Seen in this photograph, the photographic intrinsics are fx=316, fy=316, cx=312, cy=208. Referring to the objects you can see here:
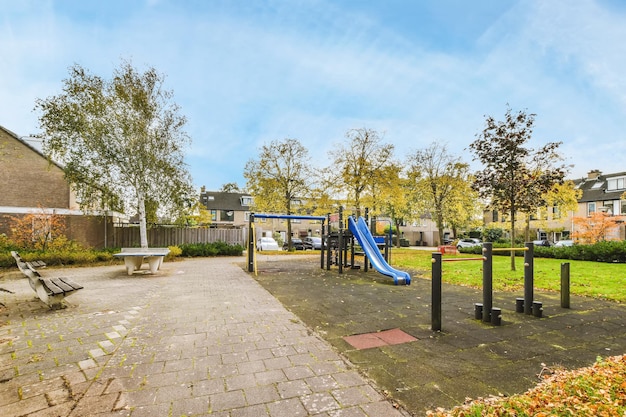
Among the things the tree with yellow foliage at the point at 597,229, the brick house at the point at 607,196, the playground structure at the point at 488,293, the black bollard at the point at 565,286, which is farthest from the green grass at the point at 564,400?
the brick house at the point at 607,196

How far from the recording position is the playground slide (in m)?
9.06

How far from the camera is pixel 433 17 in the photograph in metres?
9.70

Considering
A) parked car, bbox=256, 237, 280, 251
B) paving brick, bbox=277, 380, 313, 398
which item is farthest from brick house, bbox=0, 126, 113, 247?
paving brick, bbox=277, 380, 313, 398

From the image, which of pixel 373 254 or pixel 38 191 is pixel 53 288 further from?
pixel 38 191

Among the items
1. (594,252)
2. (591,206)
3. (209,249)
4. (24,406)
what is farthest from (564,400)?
(591,206)

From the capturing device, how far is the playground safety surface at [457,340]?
3.03 meters

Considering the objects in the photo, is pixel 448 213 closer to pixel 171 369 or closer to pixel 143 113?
pixel 143 113

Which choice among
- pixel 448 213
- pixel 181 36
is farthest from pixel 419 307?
pixel 448 213

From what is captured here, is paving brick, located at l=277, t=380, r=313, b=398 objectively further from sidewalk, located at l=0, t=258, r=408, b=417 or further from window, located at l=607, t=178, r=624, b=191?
window, located at l=607, t=178, r=624, b=191

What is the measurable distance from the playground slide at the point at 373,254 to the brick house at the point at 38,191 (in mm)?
16586

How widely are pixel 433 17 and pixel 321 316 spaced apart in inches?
373

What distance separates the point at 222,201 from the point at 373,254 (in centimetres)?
4545

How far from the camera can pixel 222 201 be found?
52.6 metres

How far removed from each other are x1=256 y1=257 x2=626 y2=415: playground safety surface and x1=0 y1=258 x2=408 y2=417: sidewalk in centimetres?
40
